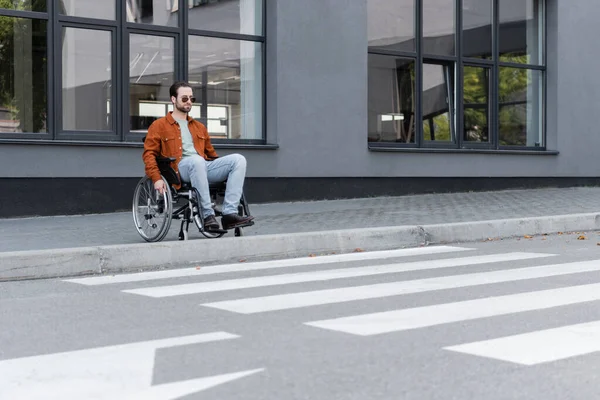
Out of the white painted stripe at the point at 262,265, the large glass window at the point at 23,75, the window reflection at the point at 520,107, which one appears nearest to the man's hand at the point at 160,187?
the white painted stripe at the point at 262,265

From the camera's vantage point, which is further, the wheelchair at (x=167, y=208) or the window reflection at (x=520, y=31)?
the window reflection at (x=520, y=31)

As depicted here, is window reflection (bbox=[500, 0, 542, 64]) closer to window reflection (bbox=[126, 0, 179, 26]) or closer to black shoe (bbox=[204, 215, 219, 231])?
window reflection (bbox=[126, 0, 179, 26])

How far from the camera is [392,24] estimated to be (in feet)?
51.5

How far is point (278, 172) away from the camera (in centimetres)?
1409

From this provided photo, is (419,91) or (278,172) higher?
(419,91)

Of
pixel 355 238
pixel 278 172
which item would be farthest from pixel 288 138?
pixel 355 238

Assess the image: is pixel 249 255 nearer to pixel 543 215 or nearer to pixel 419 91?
pixel 543 215

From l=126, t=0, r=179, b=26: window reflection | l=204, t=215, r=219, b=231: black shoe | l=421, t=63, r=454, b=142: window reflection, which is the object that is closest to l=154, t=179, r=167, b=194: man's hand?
l=204, t=215, r=219, b=231: black shoe

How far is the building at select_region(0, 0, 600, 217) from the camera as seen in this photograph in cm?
1204

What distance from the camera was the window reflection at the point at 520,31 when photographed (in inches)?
683

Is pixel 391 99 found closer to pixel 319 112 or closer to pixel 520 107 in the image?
pixel 319 112

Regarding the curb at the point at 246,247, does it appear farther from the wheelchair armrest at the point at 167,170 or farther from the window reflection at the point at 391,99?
the window reflection at the point at 391,99

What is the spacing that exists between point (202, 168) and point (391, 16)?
25.8 feet

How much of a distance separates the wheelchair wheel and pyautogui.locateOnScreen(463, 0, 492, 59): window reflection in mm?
9194
